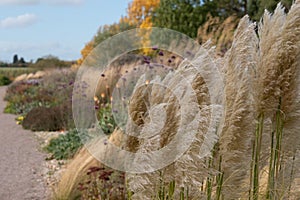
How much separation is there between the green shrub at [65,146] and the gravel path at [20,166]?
0.69 ft

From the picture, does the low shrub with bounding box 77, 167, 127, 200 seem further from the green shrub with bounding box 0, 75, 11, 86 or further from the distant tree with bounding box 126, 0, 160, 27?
the green shrub with bounding box 0, 75, 11, 86

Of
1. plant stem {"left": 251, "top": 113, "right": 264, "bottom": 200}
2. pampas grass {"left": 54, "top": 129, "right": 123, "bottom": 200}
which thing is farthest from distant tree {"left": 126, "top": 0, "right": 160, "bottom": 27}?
plant stem {"left": 251, "top": 113, "right": 264, "bottom": 200}

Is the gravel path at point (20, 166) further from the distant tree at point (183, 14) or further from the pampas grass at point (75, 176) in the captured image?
the distant tree at point (183, 14)

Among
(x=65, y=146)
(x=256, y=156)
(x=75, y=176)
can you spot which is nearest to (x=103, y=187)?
(x=75, y=176)

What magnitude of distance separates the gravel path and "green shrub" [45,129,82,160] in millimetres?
212

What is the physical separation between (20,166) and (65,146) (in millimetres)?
796

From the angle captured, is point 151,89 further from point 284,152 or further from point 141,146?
point 284,152

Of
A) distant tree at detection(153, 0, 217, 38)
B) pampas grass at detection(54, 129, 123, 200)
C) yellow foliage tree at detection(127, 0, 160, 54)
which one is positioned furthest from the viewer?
yellow foliage tree at detection(127, 0, 160, 54)

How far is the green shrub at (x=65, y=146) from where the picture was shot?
24.3ft

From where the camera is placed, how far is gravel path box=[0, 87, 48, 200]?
5.77m

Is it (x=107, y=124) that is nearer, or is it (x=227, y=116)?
(x=227, y=116)

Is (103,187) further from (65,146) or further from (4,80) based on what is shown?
(4,80)

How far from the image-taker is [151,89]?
2.02m

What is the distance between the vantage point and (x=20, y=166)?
7.21m
